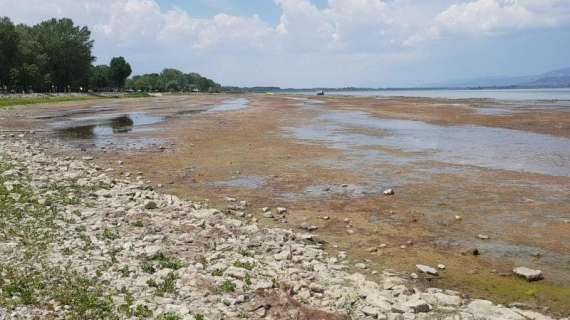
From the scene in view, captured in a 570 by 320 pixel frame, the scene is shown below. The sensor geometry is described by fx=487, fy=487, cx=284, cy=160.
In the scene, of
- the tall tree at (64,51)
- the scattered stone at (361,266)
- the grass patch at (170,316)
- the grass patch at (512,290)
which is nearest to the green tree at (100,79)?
the tall tree at (64,51)

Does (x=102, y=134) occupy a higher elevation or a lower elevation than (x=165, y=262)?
lower

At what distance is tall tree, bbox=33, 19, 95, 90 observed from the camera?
414 ft

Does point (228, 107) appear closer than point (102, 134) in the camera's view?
No

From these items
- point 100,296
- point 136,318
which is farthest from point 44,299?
point 136,318

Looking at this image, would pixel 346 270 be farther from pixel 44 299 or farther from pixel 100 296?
pixel 44 299

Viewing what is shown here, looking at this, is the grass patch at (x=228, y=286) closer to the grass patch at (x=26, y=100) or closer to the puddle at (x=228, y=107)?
the puddle at (x=228, y=107)

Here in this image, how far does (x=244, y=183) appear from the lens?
2108 centimetres

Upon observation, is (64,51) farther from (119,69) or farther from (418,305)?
(418,305)

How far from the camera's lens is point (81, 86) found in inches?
5723

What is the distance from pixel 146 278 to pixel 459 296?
20.9ft

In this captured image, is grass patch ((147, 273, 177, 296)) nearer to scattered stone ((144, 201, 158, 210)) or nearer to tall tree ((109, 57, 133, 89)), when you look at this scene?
scattered stone ((144, 201, 158, 210))

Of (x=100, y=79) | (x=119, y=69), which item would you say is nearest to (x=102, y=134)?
(x=119, y=69)

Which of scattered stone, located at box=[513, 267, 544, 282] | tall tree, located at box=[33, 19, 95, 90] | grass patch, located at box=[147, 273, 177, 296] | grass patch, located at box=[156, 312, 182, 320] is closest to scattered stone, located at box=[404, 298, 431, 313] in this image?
scattered stone, located at box=[513, 267, 544, 282]

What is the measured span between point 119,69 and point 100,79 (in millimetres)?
7873
